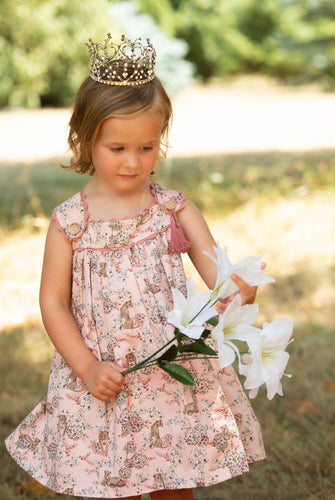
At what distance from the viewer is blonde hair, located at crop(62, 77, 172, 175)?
5.96 ft

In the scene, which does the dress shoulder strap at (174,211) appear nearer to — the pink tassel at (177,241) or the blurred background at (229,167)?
the pink tassel at (177,241)

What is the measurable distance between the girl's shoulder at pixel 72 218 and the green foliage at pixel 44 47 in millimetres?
12637

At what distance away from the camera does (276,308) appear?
4012 millimetres

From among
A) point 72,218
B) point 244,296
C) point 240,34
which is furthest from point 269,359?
point 240,34

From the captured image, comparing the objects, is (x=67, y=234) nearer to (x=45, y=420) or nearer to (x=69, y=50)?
(x=45, y=420)

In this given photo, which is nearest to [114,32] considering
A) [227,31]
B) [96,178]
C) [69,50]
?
A: [69,50]

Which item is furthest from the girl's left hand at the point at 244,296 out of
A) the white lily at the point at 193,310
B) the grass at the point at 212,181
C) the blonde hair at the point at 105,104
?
the grass at the point at 212,181

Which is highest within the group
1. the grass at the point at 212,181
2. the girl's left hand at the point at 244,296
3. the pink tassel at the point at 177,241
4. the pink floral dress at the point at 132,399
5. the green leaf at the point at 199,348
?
the pink tassel at the point at 177,241

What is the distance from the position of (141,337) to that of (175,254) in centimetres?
27

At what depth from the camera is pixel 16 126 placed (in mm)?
14406

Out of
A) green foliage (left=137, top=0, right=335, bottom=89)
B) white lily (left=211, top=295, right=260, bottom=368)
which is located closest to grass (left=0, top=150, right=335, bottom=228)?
white lily (left=211, top=295, right=260, bottom=368)

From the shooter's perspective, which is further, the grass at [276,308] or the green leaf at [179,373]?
the grass at [276,308]

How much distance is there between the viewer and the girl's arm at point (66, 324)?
1.82 metres

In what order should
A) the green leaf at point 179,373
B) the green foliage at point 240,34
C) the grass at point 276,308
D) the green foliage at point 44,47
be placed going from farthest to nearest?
the green foliage at point 240,34 < the green foliage at point 44,47 < the grass at point 276,308 < the green leaf at point 179,373
